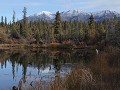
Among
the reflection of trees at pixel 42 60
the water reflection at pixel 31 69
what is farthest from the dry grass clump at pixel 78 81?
the reflection of trees at pixel 42 60

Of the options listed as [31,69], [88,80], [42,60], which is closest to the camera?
[88,80]

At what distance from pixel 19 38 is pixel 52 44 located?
10.5 meters

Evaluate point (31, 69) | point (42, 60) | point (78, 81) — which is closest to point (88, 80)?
point (78, 81)

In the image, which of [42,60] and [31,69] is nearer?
[31,69]

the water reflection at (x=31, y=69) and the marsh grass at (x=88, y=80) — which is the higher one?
the marsh grass at (x=88, y=80)

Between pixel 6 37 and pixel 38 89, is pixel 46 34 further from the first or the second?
pixel 38 89

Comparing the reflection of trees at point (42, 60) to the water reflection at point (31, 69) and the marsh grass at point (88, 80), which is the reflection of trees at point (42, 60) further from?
the marsh grass at point (88, 80)

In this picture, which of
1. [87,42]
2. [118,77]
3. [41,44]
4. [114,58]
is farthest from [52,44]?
[118,77]

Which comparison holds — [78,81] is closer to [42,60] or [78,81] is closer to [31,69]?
[31,69]

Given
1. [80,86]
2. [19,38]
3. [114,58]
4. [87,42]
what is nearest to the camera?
[80,86]

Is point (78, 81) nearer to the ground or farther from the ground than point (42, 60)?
farther from the ground

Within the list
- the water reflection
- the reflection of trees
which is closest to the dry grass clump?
the water reflection

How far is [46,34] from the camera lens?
284 feet

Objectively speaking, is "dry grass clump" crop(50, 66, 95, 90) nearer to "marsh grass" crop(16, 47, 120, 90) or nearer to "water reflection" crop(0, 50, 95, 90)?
"marsh grass" crop(16, 47, 120, 90)
